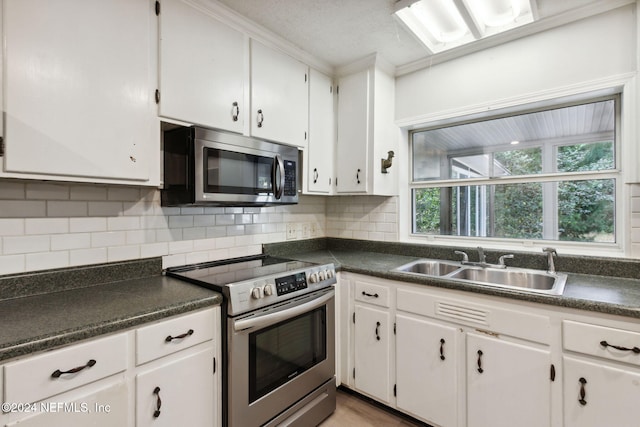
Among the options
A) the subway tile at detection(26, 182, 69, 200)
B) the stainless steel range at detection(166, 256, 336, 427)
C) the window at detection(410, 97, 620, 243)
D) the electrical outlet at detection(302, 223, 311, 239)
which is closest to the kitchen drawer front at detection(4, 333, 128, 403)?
the stainless steel range at detection(166, 256, 336, 427)

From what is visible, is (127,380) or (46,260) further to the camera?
(46,260)

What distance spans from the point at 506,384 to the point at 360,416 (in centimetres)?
92

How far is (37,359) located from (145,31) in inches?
56.5

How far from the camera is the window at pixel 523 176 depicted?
A: 6.35 ft

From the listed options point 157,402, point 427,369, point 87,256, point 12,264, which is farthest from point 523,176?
point 12,264

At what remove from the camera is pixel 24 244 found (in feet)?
4.65

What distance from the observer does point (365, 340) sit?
6.82 feet

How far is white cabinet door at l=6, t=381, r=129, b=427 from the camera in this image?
3.25 ft

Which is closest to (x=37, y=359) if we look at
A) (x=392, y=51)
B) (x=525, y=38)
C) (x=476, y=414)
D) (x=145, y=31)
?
(x=145, y=31)

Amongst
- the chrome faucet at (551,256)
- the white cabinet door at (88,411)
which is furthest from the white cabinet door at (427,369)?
the white cabinet door at (88,411)

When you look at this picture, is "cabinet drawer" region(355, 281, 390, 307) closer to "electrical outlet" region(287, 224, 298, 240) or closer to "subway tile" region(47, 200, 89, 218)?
"electrical outlet" region(287, 224, 298, 240)

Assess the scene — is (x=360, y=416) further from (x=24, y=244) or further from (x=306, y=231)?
(x=24, y=244)

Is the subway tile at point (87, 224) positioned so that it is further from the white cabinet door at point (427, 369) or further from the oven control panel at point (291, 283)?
the white cabinet door at point (427, 369)

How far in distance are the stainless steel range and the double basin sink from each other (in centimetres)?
63
